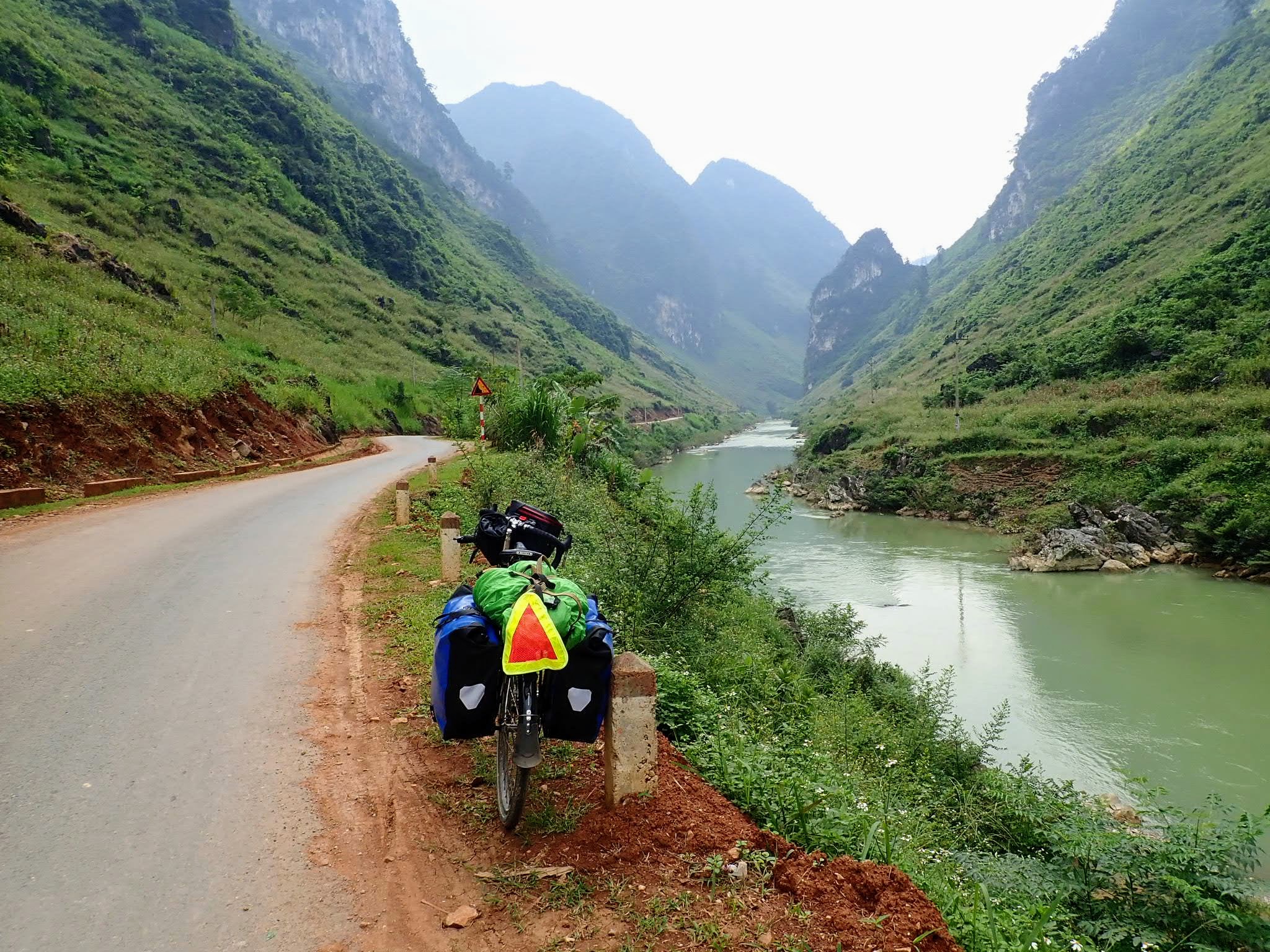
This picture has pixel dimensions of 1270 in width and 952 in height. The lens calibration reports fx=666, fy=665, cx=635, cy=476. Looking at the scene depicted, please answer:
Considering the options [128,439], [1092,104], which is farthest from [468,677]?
[1092,104]

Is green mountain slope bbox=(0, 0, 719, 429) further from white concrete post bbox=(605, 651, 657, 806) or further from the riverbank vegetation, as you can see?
white concrete post bbox=(605, 651, 657, 806)

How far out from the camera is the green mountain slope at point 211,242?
58.7 ft

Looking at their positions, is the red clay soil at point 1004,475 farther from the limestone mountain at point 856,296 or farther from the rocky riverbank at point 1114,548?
the limestone mountain at point 856,296

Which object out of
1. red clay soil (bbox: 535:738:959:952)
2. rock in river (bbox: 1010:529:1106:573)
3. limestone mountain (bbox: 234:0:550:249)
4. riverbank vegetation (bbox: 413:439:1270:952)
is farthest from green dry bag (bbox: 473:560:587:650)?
limestone mountain (bbox: 234:0:550:249)

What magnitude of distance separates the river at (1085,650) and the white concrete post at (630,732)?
8.10 m

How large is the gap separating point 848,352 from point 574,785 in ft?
601

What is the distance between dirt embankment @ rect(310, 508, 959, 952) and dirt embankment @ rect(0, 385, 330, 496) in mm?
11372

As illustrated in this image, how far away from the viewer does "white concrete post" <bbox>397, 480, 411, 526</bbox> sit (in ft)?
36.2

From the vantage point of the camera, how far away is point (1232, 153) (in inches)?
1975

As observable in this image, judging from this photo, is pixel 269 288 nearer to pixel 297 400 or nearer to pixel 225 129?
pixel 297 400

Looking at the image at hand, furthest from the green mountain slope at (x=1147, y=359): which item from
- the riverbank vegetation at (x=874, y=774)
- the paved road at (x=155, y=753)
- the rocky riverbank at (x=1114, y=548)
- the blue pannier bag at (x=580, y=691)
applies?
the paved road at (x=155, y=753)

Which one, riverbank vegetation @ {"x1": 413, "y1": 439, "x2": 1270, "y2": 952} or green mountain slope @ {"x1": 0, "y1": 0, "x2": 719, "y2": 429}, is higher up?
green mountain slope @ {"x1": 0, "y1": 0, "x2": 719, "y2": 429}

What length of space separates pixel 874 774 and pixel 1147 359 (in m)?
36.4

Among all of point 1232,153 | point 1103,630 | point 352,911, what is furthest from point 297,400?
point 1232,153
